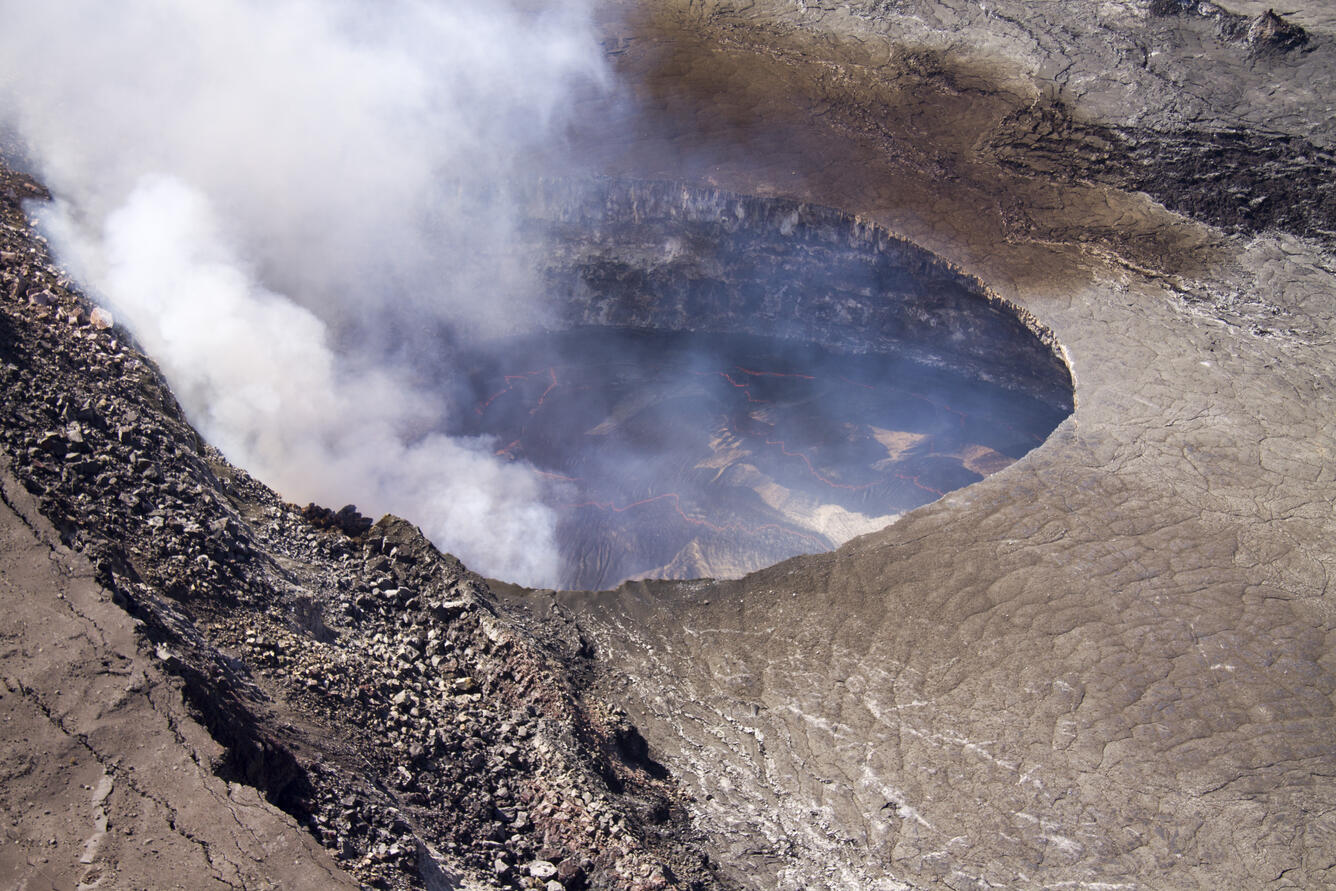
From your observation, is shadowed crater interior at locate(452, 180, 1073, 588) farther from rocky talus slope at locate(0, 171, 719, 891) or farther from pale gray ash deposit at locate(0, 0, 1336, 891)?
rocky talus slope at locate(0, 171, 719, 891)

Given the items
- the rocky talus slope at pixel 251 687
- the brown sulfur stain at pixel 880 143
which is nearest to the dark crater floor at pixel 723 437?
the brown sulfur stain at pixel 880 143

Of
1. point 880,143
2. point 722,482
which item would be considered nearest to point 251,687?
point 722,482

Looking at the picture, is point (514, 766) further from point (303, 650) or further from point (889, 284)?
point (889, 284)

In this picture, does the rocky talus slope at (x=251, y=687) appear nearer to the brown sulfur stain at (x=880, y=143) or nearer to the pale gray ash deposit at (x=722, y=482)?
the pale gray ash deposit at (x=722, y=482)

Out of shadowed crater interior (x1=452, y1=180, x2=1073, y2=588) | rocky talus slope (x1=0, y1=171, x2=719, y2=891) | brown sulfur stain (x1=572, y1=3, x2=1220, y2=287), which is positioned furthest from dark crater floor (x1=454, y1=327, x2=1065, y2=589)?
rocky talus slope (x1=0, y1=171, x2=719, y2=891)

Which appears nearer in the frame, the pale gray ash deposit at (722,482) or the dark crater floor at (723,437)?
the pale gray ash deposit at (722,482)

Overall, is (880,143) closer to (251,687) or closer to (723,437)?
(723,437)
